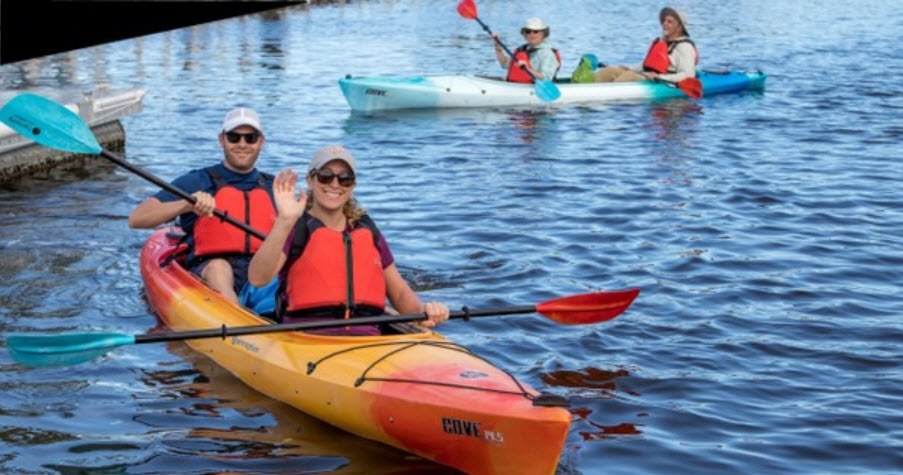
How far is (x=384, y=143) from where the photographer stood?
53.2 feet

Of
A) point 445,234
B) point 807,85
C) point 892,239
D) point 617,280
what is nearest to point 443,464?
point 617,280

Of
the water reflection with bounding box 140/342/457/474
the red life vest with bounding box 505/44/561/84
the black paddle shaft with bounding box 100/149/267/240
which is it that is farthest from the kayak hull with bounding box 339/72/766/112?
the water reflection with bounding box 140/342/457/474

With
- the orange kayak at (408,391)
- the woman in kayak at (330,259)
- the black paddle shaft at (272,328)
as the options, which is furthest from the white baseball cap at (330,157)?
the orange kayak at (408,391)

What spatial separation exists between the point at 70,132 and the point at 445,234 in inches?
159

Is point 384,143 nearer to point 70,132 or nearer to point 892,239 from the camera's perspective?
point 892,239

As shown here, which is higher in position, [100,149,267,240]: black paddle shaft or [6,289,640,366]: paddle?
[100,149,267,240]: black paddle shaft

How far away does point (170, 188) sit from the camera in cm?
734

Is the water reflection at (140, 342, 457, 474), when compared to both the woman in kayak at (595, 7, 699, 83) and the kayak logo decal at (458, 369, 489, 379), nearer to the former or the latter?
the kayak logo decal at (458, 369, 489, 379)

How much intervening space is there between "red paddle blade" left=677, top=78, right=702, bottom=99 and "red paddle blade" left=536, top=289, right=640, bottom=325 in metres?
11.8

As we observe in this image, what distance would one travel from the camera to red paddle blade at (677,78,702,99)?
1830 cm

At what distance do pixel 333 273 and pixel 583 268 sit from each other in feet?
12.2

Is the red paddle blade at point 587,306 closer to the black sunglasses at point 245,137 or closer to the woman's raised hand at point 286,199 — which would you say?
the woman's raised hand at point 286,199

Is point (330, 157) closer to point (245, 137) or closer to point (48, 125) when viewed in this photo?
point (245, 137)

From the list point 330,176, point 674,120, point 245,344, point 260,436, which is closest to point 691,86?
point 674,120
